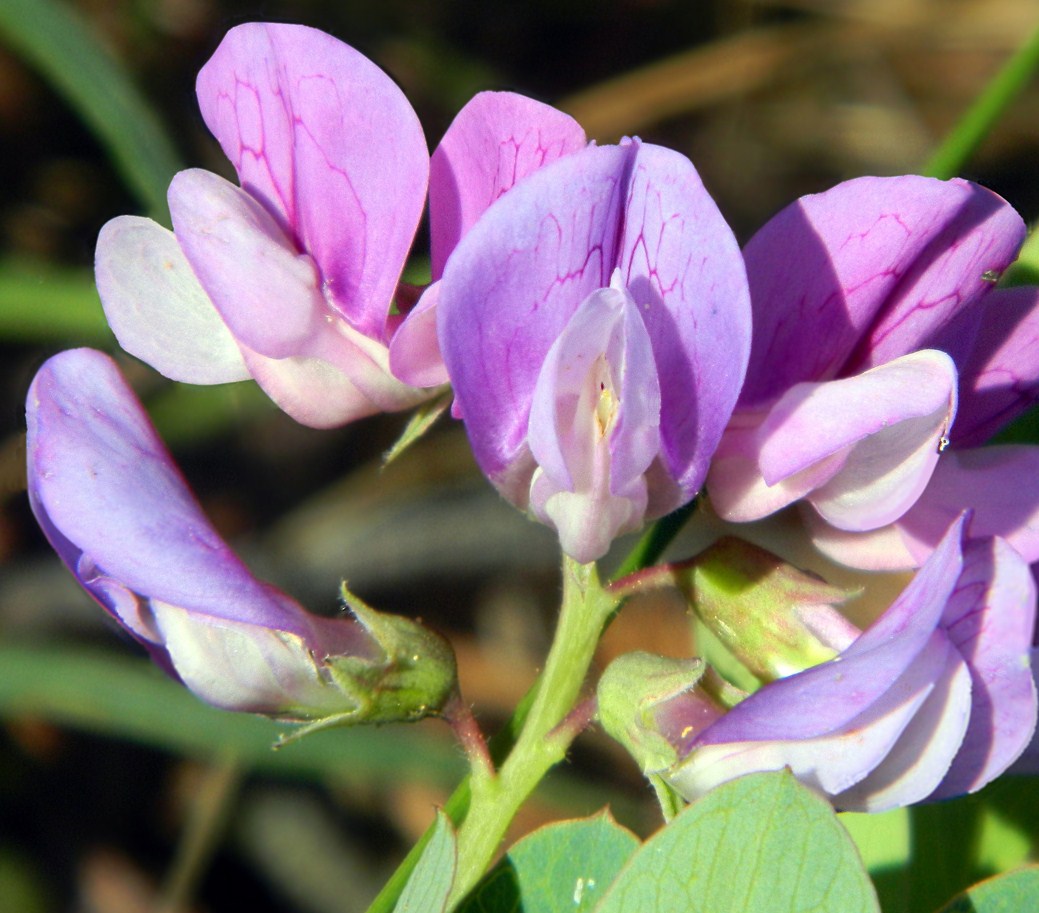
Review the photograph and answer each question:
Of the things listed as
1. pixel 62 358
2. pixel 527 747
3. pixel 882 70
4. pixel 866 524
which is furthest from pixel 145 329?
pixel 882 70

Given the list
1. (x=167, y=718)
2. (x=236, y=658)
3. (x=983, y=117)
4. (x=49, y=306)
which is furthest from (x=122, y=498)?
(x=49, y=306)

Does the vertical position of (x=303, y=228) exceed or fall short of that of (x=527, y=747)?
it exceeds it

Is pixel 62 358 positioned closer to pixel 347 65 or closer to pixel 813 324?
pixel 347 65

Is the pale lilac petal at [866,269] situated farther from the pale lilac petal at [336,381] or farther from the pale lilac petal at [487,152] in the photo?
the pale lilac petal at [336,381]

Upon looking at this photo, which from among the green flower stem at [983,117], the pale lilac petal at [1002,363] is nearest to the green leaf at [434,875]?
the pale lilac petal at [1002,363]

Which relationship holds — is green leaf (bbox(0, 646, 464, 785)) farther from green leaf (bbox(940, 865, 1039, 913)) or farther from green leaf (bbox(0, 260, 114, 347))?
green leaf (bbox(940, 865, 1039, 913))

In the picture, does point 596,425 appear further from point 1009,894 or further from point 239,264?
point 1009,894

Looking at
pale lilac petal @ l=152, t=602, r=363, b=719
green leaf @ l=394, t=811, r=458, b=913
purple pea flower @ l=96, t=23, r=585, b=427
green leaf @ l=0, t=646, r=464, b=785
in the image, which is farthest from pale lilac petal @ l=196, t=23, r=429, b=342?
green leaf @ l=0, t=646, r=464, b=785
